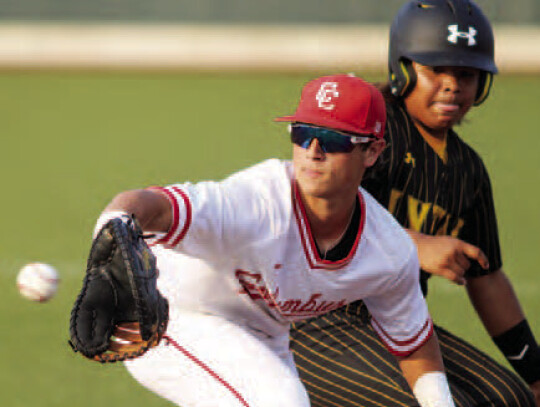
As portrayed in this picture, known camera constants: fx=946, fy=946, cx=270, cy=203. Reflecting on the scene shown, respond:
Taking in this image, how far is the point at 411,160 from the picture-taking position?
4.75 m

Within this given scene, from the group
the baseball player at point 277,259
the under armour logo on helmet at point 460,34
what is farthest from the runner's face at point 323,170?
the under armour logo on helmet at point 460,34

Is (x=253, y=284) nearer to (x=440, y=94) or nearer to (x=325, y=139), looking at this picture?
(x=325, y=139)

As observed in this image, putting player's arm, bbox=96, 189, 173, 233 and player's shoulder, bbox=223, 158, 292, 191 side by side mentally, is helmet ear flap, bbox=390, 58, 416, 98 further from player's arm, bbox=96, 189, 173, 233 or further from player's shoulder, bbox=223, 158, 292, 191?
player's arm, bbox=96, 189, 173, 233

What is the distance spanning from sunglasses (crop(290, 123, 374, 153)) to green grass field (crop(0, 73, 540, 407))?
2.86m

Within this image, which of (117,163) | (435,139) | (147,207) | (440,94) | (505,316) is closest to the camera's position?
(147,207)

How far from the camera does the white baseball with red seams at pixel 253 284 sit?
3.69 meters

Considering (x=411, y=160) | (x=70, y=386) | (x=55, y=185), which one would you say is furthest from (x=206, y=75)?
(x=411, y=160)

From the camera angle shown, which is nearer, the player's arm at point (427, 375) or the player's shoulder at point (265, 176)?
the player's shoulder at point (265, 176)

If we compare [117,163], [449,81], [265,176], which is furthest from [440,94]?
[117,163]

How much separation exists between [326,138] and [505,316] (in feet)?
6.35

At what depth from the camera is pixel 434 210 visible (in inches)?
190

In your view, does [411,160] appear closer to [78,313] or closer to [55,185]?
[78,313]

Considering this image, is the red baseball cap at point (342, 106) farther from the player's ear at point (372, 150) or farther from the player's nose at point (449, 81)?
the player's nose at point (449, 81)

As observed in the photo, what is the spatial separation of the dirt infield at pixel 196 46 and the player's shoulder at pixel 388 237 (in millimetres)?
17013
